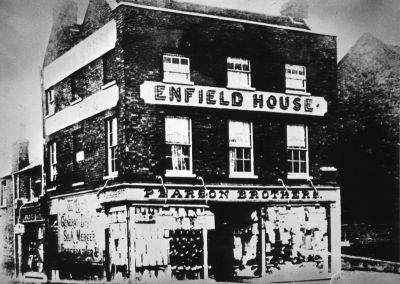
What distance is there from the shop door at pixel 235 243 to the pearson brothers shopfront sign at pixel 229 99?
2.92ft

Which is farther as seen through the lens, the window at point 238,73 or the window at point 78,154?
the window at point 238,73

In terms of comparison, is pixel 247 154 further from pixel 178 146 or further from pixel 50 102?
pixel 50 102

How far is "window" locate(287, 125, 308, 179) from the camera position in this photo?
19.9 feet

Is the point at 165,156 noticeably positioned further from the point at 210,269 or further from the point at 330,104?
the point at 330,104

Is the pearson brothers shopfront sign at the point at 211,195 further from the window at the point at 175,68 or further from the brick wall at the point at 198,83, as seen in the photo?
the window at the point at 175,68

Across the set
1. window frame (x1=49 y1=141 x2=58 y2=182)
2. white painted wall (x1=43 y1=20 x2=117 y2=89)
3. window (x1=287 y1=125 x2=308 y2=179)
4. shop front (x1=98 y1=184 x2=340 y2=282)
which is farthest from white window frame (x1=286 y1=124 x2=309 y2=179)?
window frame (x1=49 y1=141 x2=58 y2=182)

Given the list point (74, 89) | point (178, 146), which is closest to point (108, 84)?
point (74, 89)

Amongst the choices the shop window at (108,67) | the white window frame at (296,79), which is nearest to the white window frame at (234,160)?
the white window frame at (296,79)

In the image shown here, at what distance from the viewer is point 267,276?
5816 mm

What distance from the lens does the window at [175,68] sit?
220 inches

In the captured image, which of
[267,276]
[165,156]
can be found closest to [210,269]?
[267,276]

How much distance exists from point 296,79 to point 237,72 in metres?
0.57

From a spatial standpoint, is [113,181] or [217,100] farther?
[217,100]

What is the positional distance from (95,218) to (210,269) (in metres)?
1.05
